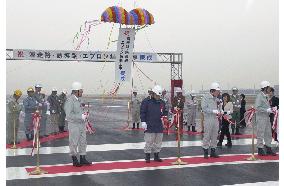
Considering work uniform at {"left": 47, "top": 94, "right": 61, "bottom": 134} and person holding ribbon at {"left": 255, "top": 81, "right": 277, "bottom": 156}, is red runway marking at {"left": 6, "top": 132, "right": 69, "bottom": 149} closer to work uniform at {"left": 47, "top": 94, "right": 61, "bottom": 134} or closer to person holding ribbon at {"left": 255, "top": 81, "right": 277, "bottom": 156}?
work uniform at {"left": 47, "top": 94, "right": 61, "bottom": 134}

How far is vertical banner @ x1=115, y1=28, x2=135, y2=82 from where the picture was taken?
19391mm

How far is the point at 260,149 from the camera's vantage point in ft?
35.4

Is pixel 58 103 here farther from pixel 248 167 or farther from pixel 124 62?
pixel 248 167

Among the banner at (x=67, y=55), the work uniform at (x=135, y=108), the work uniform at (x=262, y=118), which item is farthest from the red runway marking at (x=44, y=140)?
the work uniform at (x=262, y=118)

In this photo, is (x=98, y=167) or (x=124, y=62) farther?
(x=124, y=62)

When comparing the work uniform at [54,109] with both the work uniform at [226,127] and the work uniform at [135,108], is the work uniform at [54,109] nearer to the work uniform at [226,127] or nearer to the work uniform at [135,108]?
the work uniform at [135,108]

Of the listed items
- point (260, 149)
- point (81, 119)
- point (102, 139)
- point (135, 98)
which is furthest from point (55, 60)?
point (260, 149)

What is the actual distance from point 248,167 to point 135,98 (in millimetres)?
9883

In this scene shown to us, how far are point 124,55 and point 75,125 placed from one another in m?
10.8

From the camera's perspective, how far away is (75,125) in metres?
9.28

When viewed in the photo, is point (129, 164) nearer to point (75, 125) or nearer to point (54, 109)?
point (75, 125)

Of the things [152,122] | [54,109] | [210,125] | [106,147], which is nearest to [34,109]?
[54,109]

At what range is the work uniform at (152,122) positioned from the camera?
9969mm

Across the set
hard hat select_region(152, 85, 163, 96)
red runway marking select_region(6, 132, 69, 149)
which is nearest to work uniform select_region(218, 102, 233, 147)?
hard hat select_region(152, 85, 163, 96)
